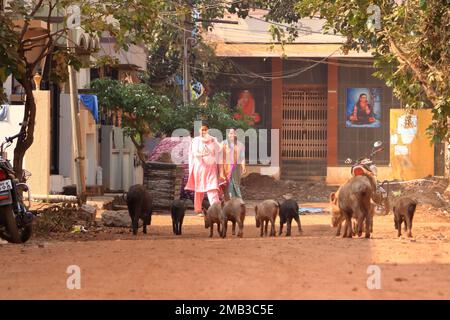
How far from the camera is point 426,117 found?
3328cm

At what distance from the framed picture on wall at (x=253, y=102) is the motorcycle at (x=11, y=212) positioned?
77.4ft

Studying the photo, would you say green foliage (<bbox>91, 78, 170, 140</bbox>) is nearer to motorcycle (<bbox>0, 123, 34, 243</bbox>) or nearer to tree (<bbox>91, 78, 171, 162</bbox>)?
tree (<bbox>91, 78, 171, 162</bbox>)

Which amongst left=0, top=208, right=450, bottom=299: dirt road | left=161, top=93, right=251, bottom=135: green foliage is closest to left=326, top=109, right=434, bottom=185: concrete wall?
left=161, top=93, right=251, bottom=135: green foliage

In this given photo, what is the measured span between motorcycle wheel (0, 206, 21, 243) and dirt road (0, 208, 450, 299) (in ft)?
1.10

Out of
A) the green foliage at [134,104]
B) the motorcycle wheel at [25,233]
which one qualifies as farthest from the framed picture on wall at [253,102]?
the motorcycle wheel at [25,233]

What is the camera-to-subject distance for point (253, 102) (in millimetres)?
37594

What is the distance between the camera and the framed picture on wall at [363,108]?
122 feet

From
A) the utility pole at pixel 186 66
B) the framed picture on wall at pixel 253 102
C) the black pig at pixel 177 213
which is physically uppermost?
the utility pole at pixel 186 66

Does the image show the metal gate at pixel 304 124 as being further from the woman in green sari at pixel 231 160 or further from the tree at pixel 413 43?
the tree at pixel 413 43

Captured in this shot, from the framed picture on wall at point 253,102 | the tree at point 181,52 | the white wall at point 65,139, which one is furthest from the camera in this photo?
the framed picture on wall at point 253,102

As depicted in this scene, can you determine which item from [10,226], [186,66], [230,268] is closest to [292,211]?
[10,226]

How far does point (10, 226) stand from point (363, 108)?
25.1m

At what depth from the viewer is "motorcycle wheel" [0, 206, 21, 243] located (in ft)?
43.9

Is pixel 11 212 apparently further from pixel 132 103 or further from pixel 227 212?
pixel 132 103
